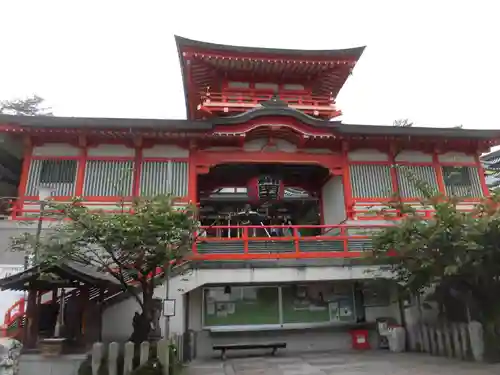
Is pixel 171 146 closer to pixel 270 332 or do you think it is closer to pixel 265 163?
pixel 265 163

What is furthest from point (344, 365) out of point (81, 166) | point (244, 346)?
point (81, 166)

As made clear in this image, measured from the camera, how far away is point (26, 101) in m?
32.6

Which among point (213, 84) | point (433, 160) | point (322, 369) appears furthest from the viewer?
point (213, 84)

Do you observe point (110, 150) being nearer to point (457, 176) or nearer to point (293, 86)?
point (293, 86)

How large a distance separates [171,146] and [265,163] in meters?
3.61

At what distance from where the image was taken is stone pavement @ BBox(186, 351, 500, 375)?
8953mm

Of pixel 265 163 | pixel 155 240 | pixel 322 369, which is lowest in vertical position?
pixel 322 369

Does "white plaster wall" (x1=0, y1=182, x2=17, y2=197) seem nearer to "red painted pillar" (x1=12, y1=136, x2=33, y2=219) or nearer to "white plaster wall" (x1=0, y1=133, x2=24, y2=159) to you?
"white plaster wall" (x1=0, y1=133, x2=24, y2=159)

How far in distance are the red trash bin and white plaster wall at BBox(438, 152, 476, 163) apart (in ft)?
24.9

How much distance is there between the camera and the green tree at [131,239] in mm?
8414

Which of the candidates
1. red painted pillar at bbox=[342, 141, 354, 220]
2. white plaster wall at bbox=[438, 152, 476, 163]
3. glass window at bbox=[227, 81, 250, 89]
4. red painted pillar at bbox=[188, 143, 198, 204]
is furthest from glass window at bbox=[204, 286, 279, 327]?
glass window at bbox=[227, 81, 250, 89]

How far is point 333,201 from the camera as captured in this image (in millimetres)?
16062

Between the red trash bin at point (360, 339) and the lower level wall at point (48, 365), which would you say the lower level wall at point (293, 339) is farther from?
the lower level wall at point (48, 365)

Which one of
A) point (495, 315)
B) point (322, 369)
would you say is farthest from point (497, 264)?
point (322, 369)
